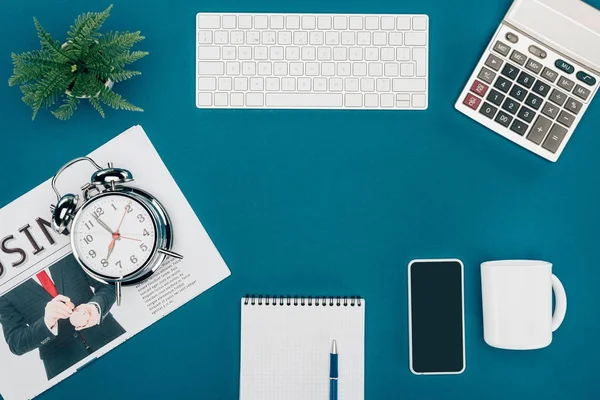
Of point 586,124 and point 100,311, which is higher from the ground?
point 586,124

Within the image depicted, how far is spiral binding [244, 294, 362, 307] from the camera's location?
96cm

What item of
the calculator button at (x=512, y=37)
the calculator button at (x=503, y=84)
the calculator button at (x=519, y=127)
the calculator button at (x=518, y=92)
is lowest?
the calculator button at (x=519, y=127)

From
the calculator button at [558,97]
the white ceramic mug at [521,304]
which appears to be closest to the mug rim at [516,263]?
the white ceramic mug at [521,304]

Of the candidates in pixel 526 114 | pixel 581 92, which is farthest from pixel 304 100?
pixel 581 92

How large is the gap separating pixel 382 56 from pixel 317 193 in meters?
0.30

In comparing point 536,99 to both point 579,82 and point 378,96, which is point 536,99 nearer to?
point 579,82

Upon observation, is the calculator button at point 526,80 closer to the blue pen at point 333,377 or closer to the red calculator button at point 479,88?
the red calculator button at point 479,88

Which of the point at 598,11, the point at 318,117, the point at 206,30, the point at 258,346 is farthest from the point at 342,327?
the point at 598,11

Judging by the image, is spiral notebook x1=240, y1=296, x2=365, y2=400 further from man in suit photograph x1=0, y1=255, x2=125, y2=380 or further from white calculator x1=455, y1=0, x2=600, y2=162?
white calculator x1=455, y1=0, x2=600, y2=162

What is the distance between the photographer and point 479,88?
3.13ft

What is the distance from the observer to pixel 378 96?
0.96m

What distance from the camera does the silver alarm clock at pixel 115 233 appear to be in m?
0.92

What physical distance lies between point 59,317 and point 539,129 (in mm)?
992

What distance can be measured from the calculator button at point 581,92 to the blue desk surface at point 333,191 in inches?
2.4
